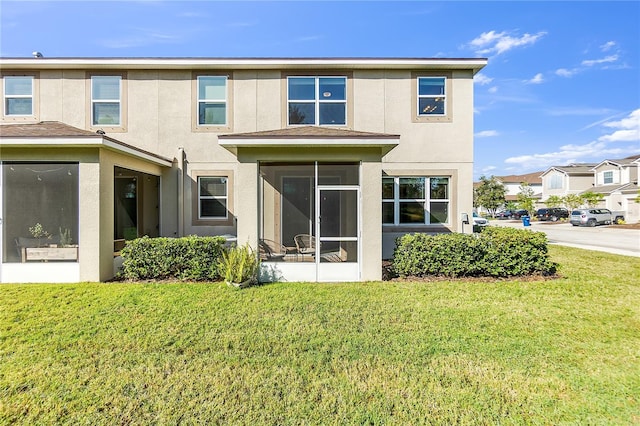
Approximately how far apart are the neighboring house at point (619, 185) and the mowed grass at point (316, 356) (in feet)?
113

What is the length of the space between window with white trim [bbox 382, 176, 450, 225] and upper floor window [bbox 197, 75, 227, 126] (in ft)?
21.2

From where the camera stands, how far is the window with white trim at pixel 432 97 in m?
10.9

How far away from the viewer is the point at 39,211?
7.78m

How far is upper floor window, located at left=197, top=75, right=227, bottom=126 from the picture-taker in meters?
10.9

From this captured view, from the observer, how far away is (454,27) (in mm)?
12320

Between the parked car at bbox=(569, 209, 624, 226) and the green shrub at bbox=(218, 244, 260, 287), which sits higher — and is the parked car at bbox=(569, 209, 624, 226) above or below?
above

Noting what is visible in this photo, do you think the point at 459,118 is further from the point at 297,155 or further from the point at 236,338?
the point at 236,338

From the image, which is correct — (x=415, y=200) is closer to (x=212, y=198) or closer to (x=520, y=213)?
(x=212, y=198)

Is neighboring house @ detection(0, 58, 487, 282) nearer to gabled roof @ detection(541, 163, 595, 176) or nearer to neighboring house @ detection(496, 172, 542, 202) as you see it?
gabled roof @ detection(541, 163, 595, 176)

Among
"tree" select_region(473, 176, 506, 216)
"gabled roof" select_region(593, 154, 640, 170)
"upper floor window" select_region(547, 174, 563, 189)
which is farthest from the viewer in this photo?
"upper floor window" select_region(547, 174, 563, 189)

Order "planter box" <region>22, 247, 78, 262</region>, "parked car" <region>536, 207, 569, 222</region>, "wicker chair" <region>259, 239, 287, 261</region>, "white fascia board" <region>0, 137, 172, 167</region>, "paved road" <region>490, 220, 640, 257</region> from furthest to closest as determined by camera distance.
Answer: "parked car" <region>536, 207, 569, 222</region> < "paved road" <region>490, 220, 640, 257</region> < "wicker chair" <region>259, 239, 287, 261</region> < "planter box" <region>22, 247, 78, 262</region> < "white fascia board" <region>0, 137, 172, 167</region>

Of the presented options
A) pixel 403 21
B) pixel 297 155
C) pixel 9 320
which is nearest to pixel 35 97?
pixel 9 320

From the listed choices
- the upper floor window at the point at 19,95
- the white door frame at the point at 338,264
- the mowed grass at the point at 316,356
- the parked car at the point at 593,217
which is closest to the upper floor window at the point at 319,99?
the white door frame at the point at 338,264

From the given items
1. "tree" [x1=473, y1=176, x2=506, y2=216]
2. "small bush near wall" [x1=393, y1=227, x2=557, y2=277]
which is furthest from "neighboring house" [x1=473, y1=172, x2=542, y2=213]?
"small bush near wall" [x1=393, y1=227, x2=557, y2=277]
